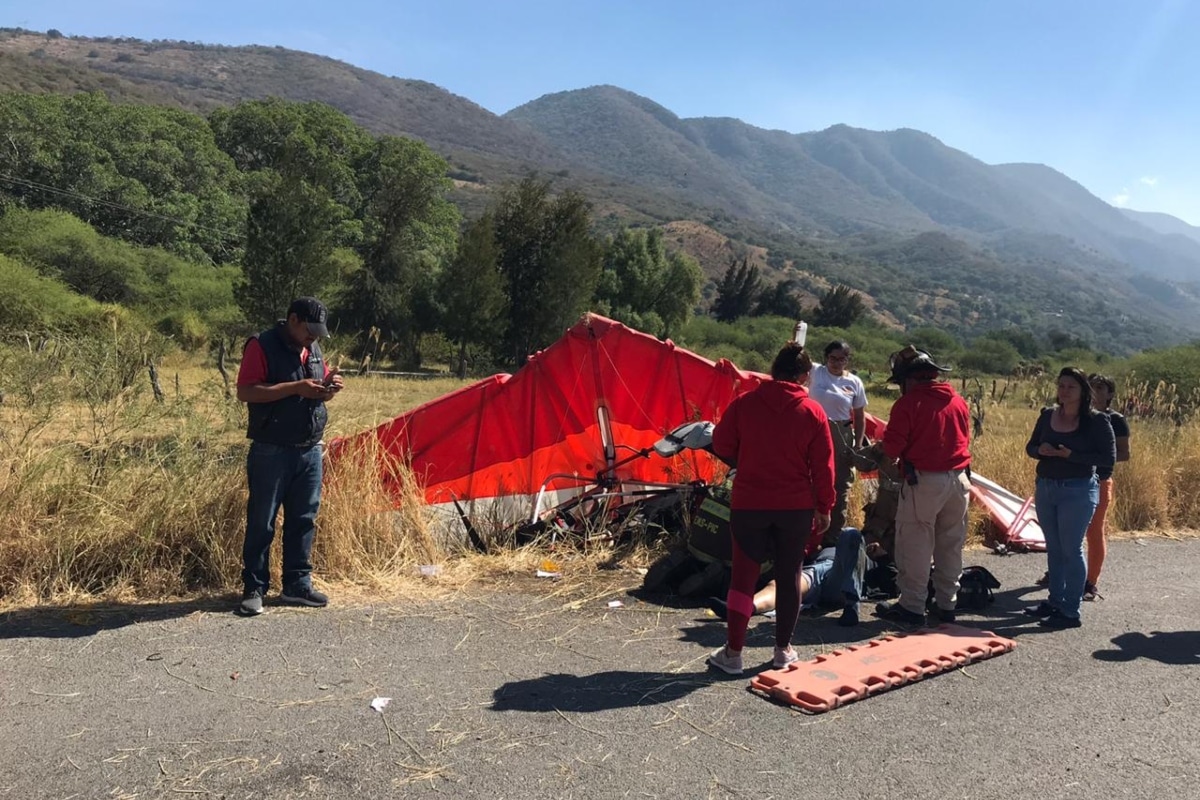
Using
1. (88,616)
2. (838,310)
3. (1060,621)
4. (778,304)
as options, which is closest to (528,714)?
(88,616)

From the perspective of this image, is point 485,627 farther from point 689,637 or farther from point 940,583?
point 940,583

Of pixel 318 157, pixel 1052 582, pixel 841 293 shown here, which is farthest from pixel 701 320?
pixel 1052 582

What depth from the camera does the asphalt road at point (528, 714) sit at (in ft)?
10.9

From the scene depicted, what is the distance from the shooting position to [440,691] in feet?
13.5

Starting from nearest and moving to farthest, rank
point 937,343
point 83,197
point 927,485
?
point 927,485
point 83,197
point 937,343

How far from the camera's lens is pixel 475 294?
117 ft

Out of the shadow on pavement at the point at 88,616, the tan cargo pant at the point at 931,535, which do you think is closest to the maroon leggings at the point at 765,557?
the tan cargo pant at the point at 931,535

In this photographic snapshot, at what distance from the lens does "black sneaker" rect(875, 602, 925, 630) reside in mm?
5484

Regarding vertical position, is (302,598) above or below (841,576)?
below

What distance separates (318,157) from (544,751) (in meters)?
69.0

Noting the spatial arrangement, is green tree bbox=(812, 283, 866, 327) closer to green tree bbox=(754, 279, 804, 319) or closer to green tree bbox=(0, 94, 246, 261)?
green tree bbox=(754, 279, 804, 319)

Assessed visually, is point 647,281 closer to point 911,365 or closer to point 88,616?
point 911,365

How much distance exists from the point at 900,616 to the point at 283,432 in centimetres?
405

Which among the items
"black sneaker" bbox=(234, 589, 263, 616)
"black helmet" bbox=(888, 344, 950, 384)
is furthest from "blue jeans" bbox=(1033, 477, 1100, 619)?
"black sneaker" bbox=(234, 589, 263, 616)
